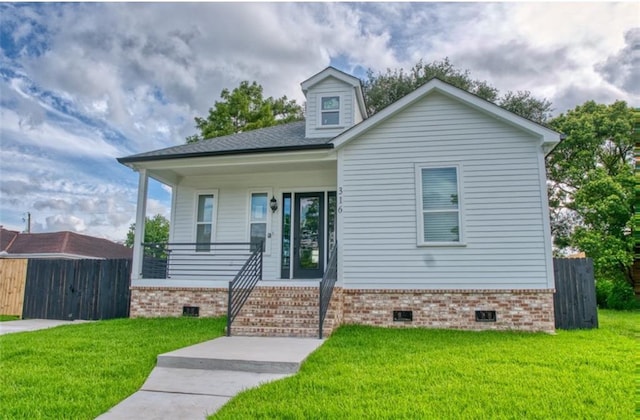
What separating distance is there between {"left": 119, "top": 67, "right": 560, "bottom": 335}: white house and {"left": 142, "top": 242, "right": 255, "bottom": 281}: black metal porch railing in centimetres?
26

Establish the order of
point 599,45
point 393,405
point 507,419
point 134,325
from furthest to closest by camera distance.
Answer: point 134,325, point 393,405, point 507,419, point 599,45

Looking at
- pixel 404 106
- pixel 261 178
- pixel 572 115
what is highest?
pixel 572 115

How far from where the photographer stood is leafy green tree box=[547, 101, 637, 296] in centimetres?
1491

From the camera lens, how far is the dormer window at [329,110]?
1048 centimetres

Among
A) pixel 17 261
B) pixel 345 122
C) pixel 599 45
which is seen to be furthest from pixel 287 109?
pixel 599 45

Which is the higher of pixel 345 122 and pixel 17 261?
pixel 345 122

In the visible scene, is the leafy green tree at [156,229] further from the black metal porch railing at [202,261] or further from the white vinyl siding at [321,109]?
the white vinyl siding at [321,109]

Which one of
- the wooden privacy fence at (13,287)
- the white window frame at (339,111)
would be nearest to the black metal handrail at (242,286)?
the white window frame at (339,111)

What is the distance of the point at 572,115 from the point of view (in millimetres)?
18250

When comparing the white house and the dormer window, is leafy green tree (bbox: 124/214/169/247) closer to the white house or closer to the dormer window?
the white house

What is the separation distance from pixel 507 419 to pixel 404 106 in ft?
21.1

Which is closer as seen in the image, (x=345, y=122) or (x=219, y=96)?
(x=345, y=122)

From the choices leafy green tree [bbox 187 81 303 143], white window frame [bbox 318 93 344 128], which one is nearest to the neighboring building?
leafy green tree [bbox 187 81 303 143]

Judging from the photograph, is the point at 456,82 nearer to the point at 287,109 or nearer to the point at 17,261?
the point at 287,109
